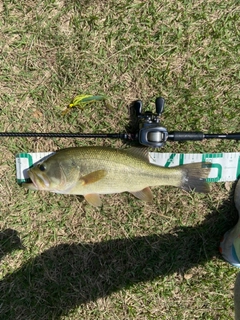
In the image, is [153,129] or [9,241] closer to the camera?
[153,129]

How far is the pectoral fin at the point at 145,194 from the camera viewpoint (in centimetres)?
329

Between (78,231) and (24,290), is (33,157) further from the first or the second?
(24,290)

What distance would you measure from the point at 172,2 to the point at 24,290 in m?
3.67

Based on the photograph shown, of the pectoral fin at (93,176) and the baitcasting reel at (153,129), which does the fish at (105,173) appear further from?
the baitcasting reel at (153,129)

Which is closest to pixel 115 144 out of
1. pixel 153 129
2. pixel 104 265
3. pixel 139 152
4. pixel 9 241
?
pixel 139 152

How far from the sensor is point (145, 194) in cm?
330

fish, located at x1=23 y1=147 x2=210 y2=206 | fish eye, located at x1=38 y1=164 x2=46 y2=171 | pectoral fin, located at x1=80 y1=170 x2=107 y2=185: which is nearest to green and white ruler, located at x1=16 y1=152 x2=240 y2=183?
fish, located at x1=23 y1=147 x2=210 y2=206

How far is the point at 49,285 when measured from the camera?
359 cm

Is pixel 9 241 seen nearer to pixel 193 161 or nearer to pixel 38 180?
pixel 38 180

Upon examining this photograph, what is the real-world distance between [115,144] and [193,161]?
889mm

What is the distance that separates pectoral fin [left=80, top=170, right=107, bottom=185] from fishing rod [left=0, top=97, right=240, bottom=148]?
14.9 inches

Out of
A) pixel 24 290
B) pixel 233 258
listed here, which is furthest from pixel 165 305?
pixel 24 290

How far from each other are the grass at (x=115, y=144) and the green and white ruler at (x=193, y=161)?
0.09 m

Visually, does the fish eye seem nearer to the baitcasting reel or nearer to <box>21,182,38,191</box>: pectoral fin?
<box>21,182,38,191</box>: pectoral fin
